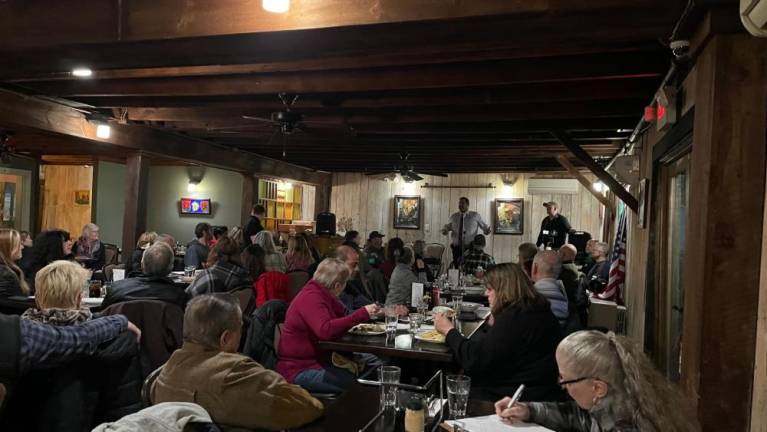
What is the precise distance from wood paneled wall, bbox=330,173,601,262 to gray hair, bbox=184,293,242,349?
1110 cm

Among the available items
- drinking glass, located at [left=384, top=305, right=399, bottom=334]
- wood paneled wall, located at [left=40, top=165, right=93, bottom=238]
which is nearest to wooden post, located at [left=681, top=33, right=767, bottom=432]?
drinking glass, located at [left=384, top=305, right=399, bottom=334]

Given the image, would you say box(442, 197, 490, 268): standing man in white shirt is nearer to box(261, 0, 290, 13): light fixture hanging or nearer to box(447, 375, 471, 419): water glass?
box(261, 0, 290, 13): light fixture hanging

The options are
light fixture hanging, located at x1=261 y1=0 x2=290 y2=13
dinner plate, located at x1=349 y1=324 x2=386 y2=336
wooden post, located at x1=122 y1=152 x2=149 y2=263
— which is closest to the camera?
light fixture hanging, located at x1=261 y1=0 x2=290 y2=13

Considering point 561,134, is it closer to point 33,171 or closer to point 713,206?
point 713,206

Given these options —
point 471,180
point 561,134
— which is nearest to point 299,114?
point 561,134

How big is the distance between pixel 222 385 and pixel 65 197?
12.7 metres

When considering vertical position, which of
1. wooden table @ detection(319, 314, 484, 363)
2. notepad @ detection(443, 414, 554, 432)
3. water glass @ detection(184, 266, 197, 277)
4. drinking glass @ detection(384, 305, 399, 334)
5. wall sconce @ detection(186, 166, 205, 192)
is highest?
wall sconce @ detection(186, 166, 205, 192)

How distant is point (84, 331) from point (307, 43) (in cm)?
186

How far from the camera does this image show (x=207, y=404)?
1.91m

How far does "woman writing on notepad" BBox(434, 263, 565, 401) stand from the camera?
2.78 m

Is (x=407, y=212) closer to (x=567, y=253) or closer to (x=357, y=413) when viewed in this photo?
(x=567, y=253)

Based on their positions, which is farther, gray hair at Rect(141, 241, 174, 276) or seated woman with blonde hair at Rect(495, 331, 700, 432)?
gray hair at Rect(141, 241, 174, 276)

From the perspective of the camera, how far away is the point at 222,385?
191cm

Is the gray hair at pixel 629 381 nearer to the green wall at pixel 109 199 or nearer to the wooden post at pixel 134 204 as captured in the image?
the wooden post at pixel 134 204
